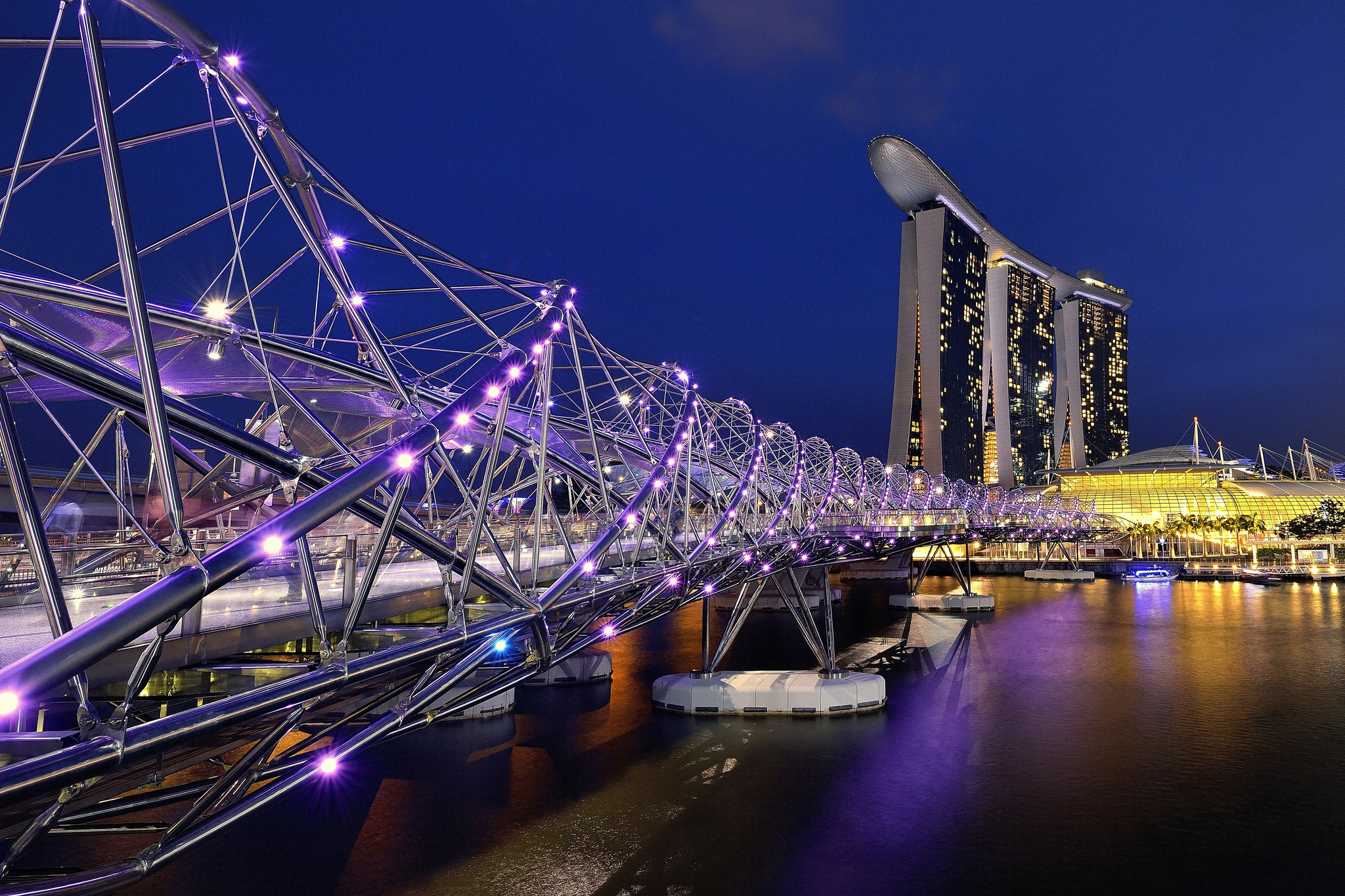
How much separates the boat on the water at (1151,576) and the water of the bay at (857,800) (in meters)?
56.6

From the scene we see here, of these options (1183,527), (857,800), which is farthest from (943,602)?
(1183,527)

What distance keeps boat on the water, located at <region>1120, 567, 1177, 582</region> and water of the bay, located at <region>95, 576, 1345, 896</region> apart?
2228 inches

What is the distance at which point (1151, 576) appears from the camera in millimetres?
90000

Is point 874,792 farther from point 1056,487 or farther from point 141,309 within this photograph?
point 1056,487

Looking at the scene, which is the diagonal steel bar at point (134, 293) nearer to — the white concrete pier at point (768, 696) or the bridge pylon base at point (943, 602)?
the white concrete pier at point (768, 696)

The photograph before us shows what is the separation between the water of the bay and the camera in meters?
17.4

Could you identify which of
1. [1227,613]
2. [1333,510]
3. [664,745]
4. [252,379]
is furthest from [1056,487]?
[252,379]

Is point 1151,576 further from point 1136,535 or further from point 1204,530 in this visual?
point 1136,535

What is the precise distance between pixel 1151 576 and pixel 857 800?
81.4 metres

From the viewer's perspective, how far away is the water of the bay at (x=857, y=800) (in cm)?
1744

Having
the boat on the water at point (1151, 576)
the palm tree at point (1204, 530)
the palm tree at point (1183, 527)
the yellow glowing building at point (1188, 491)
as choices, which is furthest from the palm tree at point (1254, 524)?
the boat on the water at point (1151, 576)

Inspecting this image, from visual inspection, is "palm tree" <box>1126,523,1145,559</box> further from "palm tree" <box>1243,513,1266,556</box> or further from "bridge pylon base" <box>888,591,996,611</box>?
"bridge pylon base" <box>888,591,996,611</box>

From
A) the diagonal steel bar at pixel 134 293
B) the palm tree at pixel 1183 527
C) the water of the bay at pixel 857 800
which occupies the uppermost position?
the palm tree at pixel 1183 527

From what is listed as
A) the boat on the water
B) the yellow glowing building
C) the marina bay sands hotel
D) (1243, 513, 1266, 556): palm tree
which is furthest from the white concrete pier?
the marina bay sands hotel
